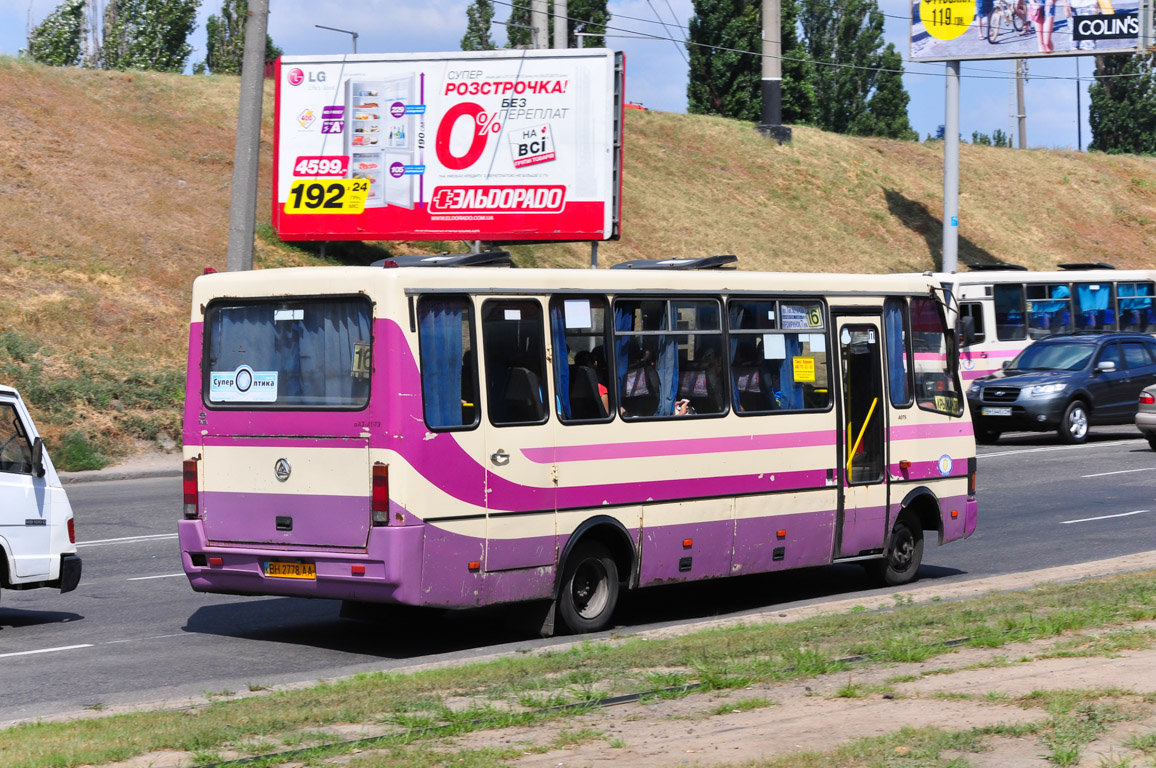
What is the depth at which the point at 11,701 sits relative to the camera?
8.52m

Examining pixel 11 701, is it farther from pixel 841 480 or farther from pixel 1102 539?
pixel 1102 539

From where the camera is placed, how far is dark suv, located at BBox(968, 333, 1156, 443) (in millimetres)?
27312

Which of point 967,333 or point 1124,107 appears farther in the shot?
point 1124,107

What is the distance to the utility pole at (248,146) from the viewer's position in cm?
2095

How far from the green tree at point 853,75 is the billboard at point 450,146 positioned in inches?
2101

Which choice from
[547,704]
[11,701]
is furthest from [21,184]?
[547,704]

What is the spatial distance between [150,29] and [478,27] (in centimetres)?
1829

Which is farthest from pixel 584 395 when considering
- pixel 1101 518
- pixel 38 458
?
pixel 1101 518

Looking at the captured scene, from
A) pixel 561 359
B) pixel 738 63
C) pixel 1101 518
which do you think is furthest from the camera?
pixel 738 63

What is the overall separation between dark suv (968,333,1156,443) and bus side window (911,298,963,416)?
14078 millimetres

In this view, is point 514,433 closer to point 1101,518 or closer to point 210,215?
point 1101,518

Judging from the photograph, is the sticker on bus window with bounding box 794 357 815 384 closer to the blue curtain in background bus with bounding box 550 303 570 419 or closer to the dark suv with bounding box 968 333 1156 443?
the blue curtain in background bus with bounding box 550 303 570 419

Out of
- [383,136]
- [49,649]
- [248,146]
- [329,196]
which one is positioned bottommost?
[49,649]

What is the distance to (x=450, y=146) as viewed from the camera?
33281 millimetres
